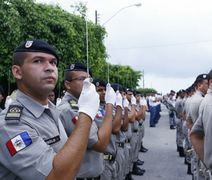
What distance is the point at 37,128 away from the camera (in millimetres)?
1553

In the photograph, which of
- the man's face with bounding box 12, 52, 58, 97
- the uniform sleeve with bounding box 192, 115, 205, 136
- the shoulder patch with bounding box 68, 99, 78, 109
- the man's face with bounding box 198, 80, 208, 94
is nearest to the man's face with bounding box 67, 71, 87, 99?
the shoulder patch with bounding box 68, 99, 78, 109

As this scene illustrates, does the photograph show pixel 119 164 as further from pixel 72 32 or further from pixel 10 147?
pixel 72 32

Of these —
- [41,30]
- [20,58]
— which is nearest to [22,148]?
[20,58]

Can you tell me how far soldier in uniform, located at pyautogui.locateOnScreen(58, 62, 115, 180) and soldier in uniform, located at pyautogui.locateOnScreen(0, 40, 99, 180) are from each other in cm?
64

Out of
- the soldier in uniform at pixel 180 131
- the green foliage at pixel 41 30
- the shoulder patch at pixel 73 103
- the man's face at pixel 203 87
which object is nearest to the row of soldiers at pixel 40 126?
the shoulder patch at pixel 73 103

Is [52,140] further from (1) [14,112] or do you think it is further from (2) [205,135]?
(2) [205,135]

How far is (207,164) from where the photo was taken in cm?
257

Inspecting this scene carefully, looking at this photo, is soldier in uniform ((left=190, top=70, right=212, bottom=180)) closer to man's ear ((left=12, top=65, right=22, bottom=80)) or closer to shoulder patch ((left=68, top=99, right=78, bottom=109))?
shoulder patch ((left=68, top=99, right=78, bottom=109))

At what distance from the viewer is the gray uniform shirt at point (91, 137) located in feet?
8.05

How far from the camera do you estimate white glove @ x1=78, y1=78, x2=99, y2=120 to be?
5.17 ft

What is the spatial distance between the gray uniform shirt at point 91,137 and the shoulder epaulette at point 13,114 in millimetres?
938

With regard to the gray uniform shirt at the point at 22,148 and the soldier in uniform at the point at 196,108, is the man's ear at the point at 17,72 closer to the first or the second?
the gray uniform shirt at the point at 22,148

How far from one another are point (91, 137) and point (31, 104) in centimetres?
90

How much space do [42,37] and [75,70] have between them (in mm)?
8511
